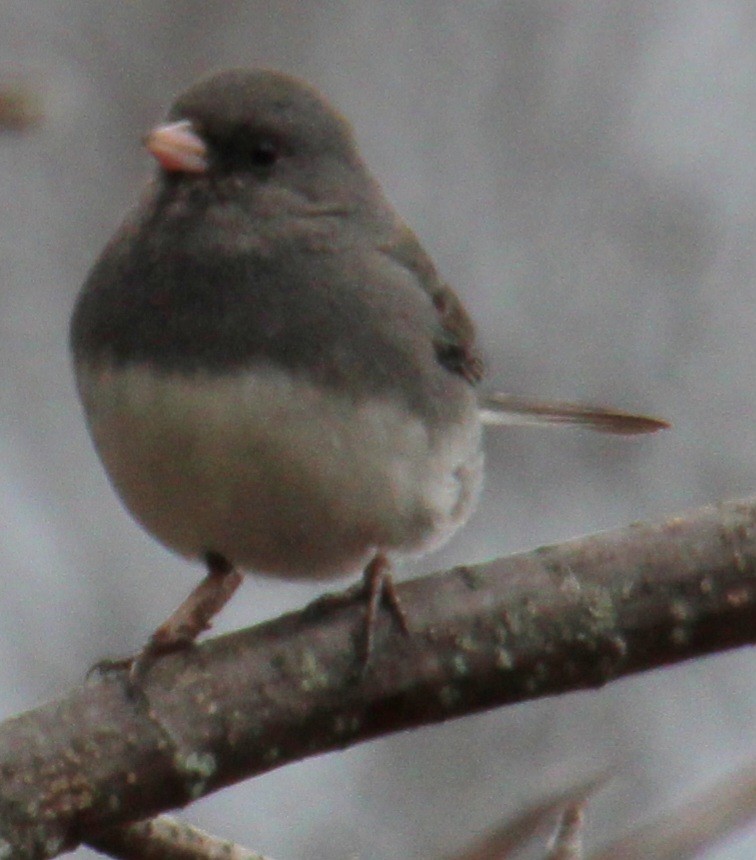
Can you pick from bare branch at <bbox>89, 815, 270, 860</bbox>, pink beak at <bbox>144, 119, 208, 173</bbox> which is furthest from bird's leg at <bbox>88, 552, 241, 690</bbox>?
pink beak at <bbox>144, 119, 208, 173</bbox>

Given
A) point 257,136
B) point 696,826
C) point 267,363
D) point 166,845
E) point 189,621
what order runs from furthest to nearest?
point 257,136, point 267,363, point 189,621, point 166,845, point 696,826

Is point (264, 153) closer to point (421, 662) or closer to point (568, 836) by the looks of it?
point (421, 662)

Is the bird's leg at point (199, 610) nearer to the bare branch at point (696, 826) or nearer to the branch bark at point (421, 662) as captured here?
the branch bark at point (421, 662)

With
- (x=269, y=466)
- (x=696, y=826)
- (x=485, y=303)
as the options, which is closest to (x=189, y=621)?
(x=269, y=466)

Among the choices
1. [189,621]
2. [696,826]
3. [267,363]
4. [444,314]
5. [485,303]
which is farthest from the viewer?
[485,303]

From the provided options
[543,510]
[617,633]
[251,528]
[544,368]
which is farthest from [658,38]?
[617,633]

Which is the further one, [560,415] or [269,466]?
[560,415]

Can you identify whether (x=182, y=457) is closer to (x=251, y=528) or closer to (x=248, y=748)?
(x=251, y=528)
